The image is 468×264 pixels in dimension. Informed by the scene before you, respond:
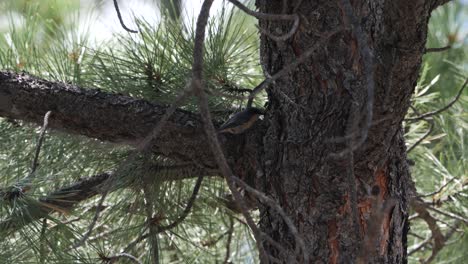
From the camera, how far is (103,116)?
38.4 inches

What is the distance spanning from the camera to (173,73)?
1.18 metres

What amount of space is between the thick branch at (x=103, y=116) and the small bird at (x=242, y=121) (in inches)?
0.8

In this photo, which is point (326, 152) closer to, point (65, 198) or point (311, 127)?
point (311, 127)

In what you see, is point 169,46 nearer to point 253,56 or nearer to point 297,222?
point 253,56

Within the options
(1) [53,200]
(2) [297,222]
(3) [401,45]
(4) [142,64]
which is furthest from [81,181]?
(3) [401,45]

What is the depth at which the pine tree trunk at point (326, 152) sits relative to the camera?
904 mm

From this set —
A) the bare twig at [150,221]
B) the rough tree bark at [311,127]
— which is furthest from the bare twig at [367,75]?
the bare twig at [150,221]

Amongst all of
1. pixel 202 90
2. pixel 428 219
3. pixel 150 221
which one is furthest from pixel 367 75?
pixel 428 219

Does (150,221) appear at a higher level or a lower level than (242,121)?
lower

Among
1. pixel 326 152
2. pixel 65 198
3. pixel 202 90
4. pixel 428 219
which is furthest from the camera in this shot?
pixel 428 219

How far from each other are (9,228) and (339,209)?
51cm

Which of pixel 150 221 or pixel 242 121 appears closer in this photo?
pixel 242 121

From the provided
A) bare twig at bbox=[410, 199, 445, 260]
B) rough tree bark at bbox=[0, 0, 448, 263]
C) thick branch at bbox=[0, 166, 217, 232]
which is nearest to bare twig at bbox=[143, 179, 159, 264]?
thick branch at bbox=[0, 166, 217, 232]

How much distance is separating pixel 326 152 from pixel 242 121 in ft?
0.43
